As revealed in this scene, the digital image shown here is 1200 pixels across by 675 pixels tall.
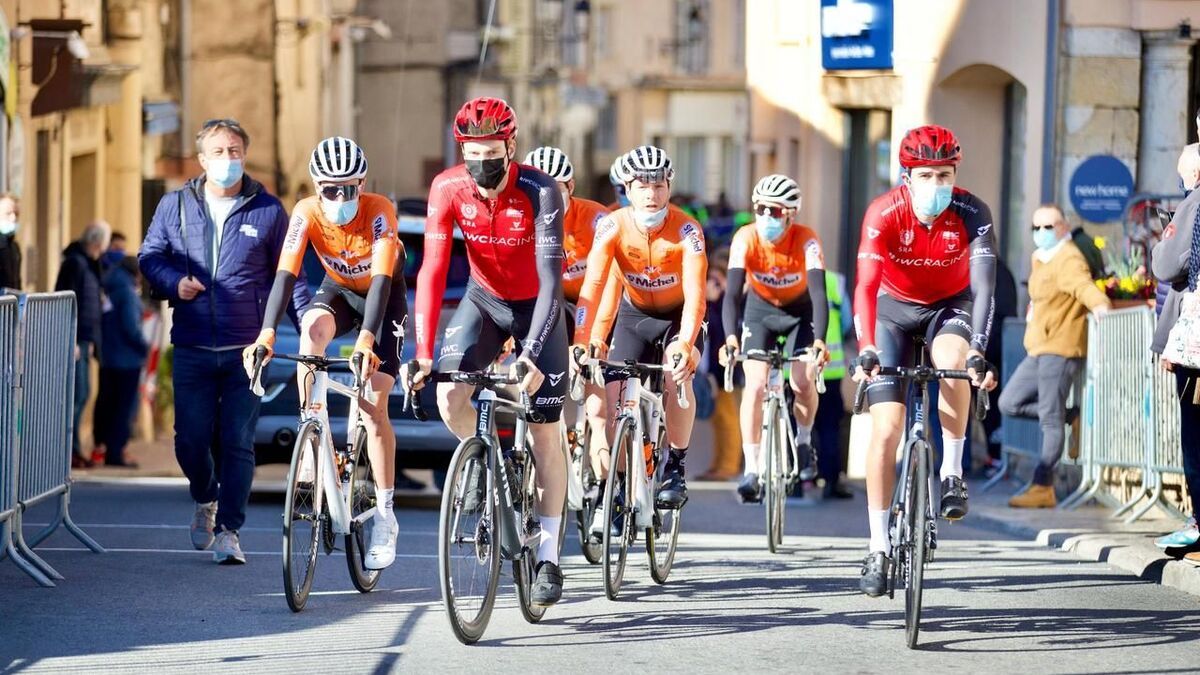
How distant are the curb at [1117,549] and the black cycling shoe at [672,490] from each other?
2.32 metres

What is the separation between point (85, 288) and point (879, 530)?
964 cm

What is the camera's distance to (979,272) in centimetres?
988

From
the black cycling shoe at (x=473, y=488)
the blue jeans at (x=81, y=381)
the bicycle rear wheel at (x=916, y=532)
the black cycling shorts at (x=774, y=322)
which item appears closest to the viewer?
the black cycling shoe at (x=473, y=488)

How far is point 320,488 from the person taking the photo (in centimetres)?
993

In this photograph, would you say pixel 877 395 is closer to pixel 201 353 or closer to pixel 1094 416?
pixel 201 353

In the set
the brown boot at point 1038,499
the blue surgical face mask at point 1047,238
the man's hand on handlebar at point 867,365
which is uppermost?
the blue surgical face mask at point 1047,238

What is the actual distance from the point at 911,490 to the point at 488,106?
227cm

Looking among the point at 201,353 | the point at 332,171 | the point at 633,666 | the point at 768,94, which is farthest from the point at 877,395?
the point at 768,94

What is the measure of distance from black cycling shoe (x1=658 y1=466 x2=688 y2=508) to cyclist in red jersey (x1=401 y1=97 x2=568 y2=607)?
4.83ft

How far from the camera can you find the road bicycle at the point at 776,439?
12859 mm

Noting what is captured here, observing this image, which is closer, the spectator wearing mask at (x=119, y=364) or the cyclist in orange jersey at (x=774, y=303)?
the cyclist in orange jersey at (x=774, y=303)

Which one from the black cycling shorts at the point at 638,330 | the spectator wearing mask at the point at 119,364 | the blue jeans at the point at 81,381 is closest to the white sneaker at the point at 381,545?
the black cycling shorts at the point at 638,330

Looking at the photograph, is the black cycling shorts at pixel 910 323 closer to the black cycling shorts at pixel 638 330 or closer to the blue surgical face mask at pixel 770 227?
the black cycling shorts at pixel 638 330

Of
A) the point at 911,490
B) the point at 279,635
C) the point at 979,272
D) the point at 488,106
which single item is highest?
the point at 488,106
